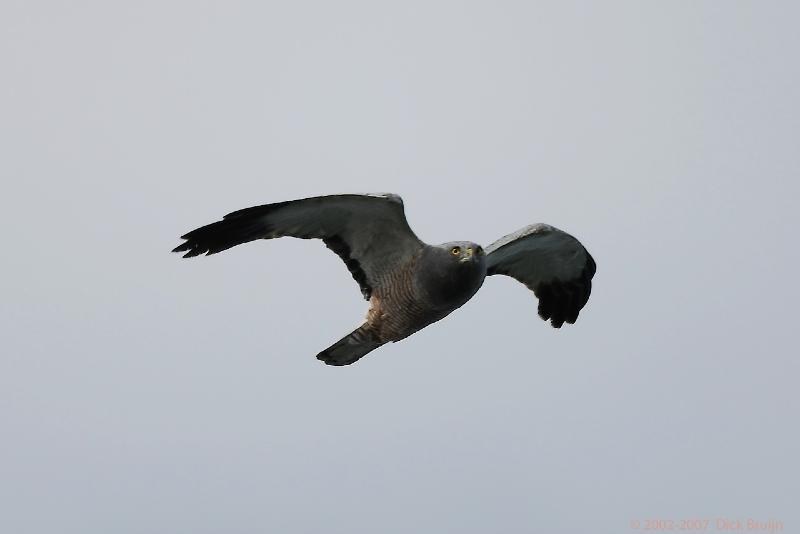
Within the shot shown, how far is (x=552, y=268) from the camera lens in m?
18.7

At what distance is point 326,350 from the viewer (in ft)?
56.4

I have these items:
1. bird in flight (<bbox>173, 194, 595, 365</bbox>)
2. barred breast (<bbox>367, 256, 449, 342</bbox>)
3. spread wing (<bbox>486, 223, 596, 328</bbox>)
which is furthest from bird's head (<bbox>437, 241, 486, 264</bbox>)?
spread wing (<bbox>486, 223, 596, 328</bbox>)

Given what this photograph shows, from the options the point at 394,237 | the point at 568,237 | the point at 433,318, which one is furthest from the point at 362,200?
the point at 568,237

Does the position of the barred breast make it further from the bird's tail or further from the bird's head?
the bird's head

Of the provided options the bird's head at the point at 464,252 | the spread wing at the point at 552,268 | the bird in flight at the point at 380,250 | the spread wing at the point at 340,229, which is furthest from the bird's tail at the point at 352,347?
the spread wing at the point at 552,268

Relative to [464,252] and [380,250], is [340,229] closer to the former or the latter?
[380,250]

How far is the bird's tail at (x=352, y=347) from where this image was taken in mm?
16859

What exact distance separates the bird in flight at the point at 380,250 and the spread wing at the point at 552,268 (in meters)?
0.05

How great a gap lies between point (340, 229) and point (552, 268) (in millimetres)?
3943

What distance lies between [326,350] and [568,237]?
12.9ft

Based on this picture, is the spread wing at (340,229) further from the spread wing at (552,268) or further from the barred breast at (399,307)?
the spread wing at (552,268)

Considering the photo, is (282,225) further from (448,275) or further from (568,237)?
(568,237)

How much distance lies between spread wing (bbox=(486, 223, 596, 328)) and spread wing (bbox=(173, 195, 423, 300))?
192cm

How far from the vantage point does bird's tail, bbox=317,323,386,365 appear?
1686 centimetres
